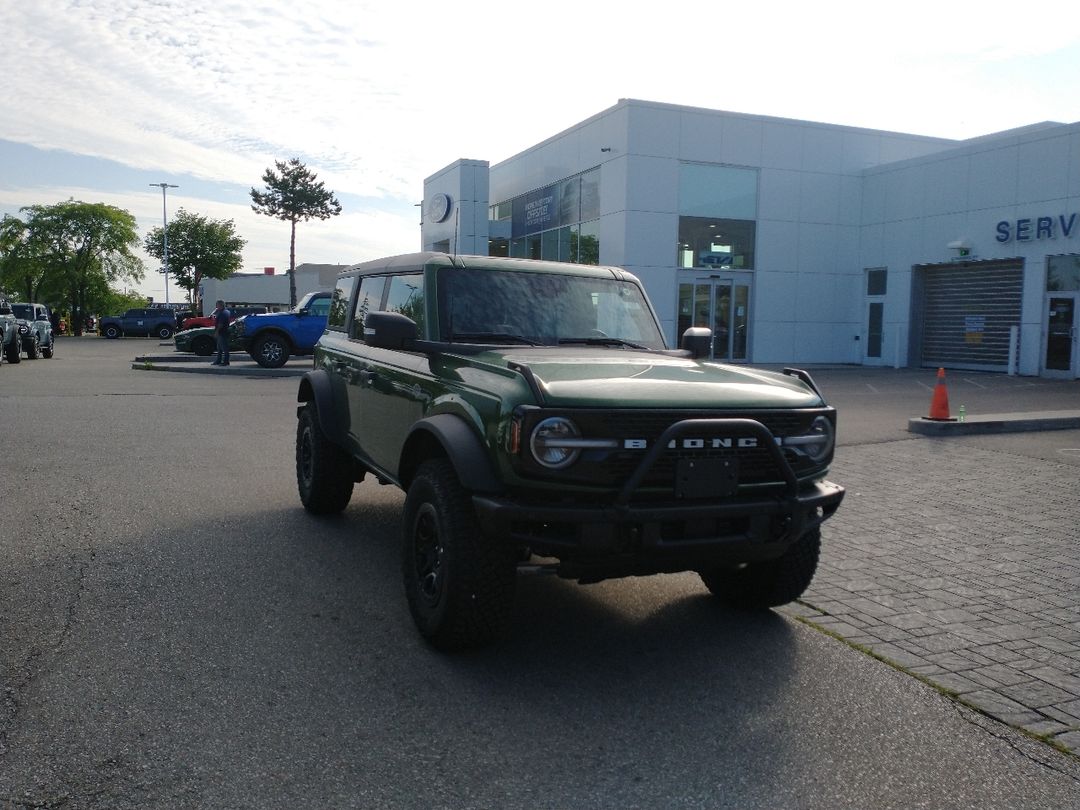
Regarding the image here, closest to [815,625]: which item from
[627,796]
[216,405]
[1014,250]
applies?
[627,796]

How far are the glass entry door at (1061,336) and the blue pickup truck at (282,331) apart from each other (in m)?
18.5

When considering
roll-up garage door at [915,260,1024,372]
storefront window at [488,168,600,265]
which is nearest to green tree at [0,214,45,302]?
storefront window at [488,168,600,265]

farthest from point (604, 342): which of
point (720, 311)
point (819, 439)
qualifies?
point (720, 311)

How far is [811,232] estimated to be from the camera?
28969 mm

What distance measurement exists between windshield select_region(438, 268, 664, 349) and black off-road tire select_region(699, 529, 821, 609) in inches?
56.2

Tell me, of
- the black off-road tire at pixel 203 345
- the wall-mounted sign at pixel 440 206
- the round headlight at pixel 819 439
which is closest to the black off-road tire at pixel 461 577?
the round headlight at pixel 819 439

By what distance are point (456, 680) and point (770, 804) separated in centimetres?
144

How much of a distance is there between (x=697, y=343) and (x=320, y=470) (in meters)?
2.93

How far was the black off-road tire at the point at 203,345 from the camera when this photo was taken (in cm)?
2819

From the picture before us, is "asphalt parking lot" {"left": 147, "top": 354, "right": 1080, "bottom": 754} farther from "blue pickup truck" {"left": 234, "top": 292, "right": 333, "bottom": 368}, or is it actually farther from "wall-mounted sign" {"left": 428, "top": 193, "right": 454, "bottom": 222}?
"wall-mounted sign" {"left": 428, "top": 193, "right": 454, "bottom": 222}

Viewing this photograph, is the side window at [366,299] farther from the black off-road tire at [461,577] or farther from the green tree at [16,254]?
the green tree at [16,254]

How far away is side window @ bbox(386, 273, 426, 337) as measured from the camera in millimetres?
5172

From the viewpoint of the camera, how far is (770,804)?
2895 millimetres

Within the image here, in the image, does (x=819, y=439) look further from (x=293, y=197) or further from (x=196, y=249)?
(x=196, y=249)
